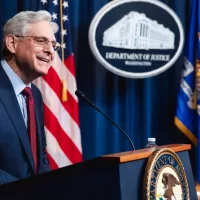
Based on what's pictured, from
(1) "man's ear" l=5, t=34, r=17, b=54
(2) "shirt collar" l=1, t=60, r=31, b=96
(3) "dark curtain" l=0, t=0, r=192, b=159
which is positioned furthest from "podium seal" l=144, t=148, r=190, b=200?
(3) "dark curtain" l=0, t=0, r=192, b=159

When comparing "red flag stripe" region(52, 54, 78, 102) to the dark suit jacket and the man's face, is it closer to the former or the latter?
the man's face

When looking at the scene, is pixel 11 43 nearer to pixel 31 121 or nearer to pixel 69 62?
pixel 31 121

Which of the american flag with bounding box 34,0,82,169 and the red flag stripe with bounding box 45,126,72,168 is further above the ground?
the american flag with bounding box 34,0,82,169

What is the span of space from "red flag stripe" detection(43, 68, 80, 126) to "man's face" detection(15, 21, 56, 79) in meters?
1.14

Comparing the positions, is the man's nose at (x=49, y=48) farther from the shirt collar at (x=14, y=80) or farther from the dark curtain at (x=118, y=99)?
the dark curtain at (x=118, y=99)

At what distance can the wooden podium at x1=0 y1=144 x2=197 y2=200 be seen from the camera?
3.52 ft

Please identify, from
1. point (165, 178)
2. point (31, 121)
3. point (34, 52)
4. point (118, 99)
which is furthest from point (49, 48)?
point (118, 99)

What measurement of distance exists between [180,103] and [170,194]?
7.32ft

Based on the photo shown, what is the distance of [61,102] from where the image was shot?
10.1ft

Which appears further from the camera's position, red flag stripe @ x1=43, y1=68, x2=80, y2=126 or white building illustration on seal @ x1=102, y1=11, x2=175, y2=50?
white building illustration on seal @ x1=102, y1=11, x2=175, y2=50

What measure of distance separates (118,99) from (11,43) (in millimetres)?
1737

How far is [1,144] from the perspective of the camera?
1.57 meters

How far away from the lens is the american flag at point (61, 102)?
3.03 m

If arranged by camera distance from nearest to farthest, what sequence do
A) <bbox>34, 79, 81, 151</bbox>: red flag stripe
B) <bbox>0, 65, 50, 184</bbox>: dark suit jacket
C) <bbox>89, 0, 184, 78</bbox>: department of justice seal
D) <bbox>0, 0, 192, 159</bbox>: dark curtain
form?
<bbox>0, 65, 50, 184</bbox>: dark suit jacket < <bbox>34, 79, 81, 151</bbox>: red flag stripe < <bbox>89, 0, 184, 78</bbox>: department of justice seal < <bbox>0, 0, 192, 159</bbox>: dark curtain
